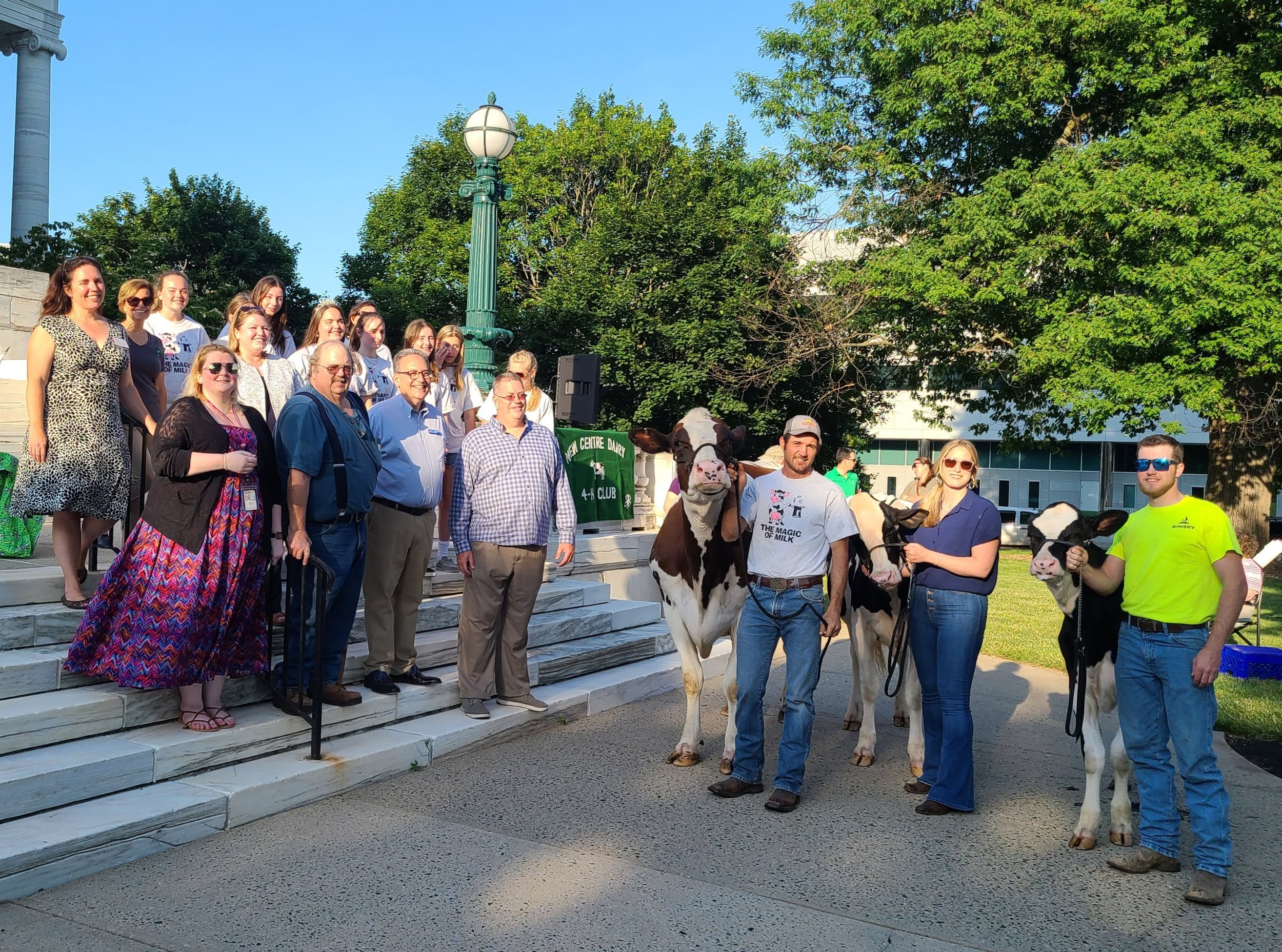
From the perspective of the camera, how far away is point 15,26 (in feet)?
85.1

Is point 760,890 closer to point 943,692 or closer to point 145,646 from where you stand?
point 943,692

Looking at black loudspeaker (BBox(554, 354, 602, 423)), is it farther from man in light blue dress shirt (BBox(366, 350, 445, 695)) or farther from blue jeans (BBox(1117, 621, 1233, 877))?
blue jeans (BBox(1117, 621, 1233, 877))

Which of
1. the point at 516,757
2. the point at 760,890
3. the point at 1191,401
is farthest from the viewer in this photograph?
the point at 1191,401

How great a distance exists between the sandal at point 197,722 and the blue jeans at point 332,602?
530 mm

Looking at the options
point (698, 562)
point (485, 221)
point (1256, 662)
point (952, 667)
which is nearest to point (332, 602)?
point (698, 562)

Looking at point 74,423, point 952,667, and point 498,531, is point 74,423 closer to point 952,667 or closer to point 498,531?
point 498,531

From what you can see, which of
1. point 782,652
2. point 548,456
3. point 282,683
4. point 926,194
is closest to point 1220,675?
point 782,652

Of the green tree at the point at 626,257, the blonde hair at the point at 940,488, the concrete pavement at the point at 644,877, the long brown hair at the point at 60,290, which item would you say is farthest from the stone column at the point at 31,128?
the blonde hair at the point at 940,488

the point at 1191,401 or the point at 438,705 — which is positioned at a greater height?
the point at 1191,401

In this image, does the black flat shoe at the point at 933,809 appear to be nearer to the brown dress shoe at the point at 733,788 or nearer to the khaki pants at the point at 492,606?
the brown dress shoe at the point at 733,788

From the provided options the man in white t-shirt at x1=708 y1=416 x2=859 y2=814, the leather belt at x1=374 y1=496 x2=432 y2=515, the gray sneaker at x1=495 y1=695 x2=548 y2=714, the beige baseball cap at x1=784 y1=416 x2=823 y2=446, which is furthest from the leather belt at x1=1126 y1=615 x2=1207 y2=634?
the leather belt at x1=374 y1=496 x2=432 y2=515

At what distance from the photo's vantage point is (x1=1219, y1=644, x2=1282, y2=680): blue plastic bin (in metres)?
9.11

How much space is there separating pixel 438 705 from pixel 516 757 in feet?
2.21

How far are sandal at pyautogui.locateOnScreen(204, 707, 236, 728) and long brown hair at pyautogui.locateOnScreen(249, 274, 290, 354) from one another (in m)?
2.87
